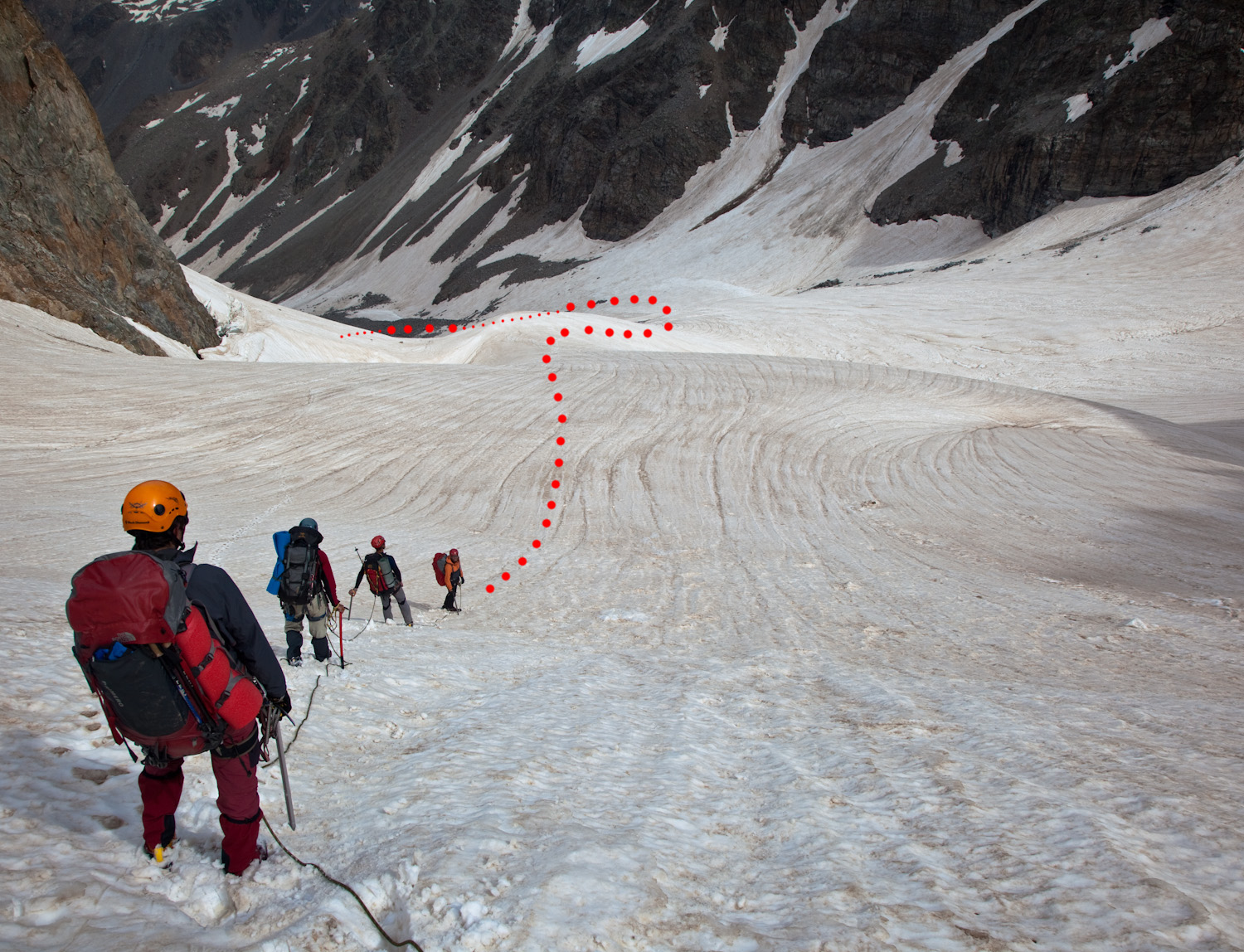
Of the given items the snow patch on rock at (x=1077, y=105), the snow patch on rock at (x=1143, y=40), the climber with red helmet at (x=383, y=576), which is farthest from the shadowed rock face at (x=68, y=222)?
the snow patch on rock at (x=1143, y=40)

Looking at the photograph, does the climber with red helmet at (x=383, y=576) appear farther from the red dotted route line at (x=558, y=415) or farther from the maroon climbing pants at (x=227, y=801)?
the maroon climbing pants at (x=227, y=801)

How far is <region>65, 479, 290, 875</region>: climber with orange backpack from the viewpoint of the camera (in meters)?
2.21

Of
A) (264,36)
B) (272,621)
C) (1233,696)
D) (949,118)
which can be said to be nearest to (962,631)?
(1233,696)

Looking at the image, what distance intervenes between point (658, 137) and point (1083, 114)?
35.9m

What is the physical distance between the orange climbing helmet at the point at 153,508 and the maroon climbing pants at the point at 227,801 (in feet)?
2.48

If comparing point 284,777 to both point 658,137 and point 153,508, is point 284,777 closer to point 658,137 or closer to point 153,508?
point 153,508

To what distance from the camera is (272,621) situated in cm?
680

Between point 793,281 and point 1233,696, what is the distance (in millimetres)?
49486

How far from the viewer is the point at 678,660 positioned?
6426 millimetres

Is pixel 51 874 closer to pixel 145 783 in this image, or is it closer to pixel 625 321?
pixel 145 783

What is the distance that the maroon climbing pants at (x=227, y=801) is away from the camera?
8.45 ft

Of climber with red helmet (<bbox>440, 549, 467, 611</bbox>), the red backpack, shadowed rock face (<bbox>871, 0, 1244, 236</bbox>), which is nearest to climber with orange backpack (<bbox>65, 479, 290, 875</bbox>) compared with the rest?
the red backpack

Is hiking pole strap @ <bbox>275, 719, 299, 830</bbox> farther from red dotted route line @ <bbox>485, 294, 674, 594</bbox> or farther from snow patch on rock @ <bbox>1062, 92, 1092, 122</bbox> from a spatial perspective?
snow patch on rock @ <bbox>1062, 92, 1092, 122</bbox>

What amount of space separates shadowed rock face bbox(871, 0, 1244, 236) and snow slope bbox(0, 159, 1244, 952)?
2995 cm
